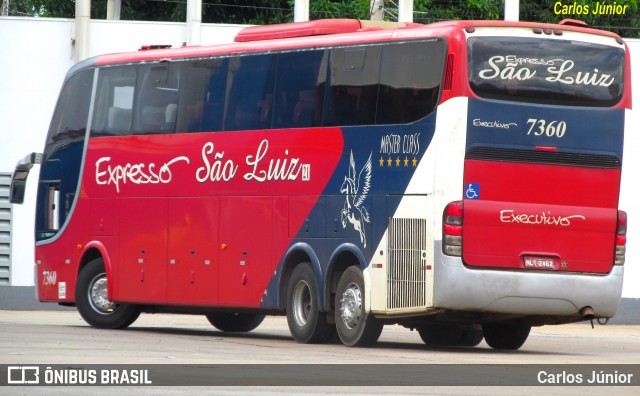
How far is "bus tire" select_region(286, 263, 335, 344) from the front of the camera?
20250mm

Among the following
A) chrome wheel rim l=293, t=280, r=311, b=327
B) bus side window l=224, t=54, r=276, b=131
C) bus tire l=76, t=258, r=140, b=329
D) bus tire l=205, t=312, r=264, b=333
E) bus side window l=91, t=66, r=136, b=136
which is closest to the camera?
chrome wheel rim l=293, t=280, r=311, b=327

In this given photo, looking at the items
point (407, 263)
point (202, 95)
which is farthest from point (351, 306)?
→ point (202, 95)

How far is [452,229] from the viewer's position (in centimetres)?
1842

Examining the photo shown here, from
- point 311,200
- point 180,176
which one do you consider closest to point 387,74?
point 311,200

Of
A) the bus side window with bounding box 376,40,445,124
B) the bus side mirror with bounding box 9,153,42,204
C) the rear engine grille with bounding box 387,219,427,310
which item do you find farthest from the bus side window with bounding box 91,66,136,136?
the rear engine grille with bounding box 387,219,427,310

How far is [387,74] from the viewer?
19453 mm

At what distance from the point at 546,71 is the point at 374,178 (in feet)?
8.07

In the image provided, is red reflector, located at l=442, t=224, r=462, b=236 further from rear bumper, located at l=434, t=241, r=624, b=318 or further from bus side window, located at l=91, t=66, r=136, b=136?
bus side window, located at l=91, t=66, r=136, b=136

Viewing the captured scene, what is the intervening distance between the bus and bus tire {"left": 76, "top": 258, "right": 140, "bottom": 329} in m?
Answer: 0.11

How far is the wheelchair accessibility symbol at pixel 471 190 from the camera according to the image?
18.5m

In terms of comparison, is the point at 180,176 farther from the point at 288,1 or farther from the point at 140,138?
the point at 288,1

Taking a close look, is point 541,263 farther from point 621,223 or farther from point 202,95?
point 202,95

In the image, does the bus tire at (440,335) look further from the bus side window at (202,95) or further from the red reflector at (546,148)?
the bus side window at (202,95)

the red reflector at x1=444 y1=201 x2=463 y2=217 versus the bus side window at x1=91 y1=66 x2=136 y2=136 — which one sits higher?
the bus side window at x1=91 y1=66 x2=136 y2=136
